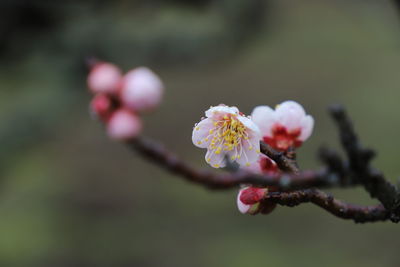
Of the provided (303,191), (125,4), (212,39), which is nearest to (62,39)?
(125,4)

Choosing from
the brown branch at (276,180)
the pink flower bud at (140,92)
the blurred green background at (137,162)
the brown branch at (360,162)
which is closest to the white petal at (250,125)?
the brown branch at (276,180)

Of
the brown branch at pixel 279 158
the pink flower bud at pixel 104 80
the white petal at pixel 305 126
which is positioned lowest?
the pink flower bud at pixel 104 80

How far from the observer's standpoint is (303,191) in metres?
0.76

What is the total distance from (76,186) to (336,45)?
344 cm

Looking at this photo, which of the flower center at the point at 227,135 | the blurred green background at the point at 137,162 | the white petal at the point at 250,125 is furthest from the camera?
the blurred green background at the point at 137,162

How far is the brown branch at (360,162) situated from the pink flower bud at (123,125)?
0.20 m

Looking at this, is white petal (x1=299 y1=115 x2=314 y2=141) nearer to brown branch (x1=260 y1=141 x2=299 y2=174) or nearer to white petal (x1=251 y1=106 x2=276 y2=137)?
white petal (x1=251 y1=106 x2=276 y2=137)

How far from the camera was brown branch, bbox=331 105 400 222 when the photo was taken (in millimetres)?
574

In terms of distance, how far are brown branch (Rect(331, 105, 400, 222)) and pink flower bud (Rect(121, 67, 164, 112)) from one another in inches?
7.1

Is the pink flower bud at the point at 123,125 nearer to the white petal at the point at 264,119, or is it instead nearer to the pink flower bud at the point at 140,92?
the pink flower bud at the point at 140,92

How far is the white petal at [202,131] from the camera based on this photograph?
0.98 metres

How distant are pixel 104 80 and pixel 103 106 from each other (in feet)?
0.09

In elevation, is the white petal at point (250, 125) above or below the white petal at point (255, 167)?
above

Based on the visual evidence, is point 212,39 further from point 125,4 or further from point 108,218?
point 108,218
